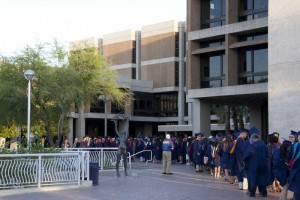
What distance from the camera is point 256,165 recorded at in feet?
44.3

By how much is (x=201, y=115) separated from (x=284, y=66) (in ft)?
53.4

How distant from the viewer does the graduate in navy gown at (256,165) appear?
1345cm

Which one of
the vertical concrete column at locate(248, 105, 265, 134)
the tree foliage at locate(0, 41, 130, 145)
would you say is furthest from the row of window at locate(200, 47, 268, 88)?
the tree foliage at locate(0, 41, 130, 145)

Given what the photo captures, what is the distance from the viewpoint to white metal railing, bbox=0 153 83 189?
46.1 feet

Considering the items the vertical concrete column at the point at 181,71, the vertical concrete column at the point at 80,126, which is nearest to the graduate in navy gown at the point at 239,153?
the vertical concrete column at the point at 80,126

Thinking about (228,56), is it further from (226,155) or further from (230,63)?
(226,155)

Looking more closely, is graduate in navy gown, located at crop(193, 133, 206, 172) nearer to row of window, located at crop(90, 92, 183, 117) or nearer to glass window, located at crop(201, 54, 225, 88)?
glass window, located at crop(201, 54, 225, 88)

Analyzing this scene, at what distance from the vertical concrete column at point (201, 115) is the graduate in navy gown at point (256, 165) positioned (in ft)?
76.0

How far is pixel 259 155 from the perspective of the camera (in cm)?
1354

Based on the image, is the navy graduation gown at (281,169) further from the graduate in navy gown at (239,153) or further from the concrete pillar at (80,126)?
the concrete pillar at (80,126)

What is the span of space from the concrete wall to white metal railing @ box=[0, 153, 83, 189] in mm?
9115

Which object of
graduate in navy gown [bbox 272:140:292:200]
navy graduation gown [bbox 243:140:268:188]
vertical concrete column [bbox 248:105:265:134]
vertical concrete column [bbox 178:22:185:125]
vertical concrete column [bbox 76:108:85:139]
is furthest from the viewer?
vertical concrete column [bbox 178:22:185:125]

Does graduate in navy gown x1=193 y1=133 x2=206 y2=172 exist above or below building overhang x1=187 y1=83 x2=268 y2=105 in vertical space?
below

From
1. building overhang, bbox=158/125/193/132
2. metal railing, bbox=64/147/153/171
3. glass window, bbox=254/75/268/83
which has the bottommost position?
metal railing, bbox=64/147/153/171
